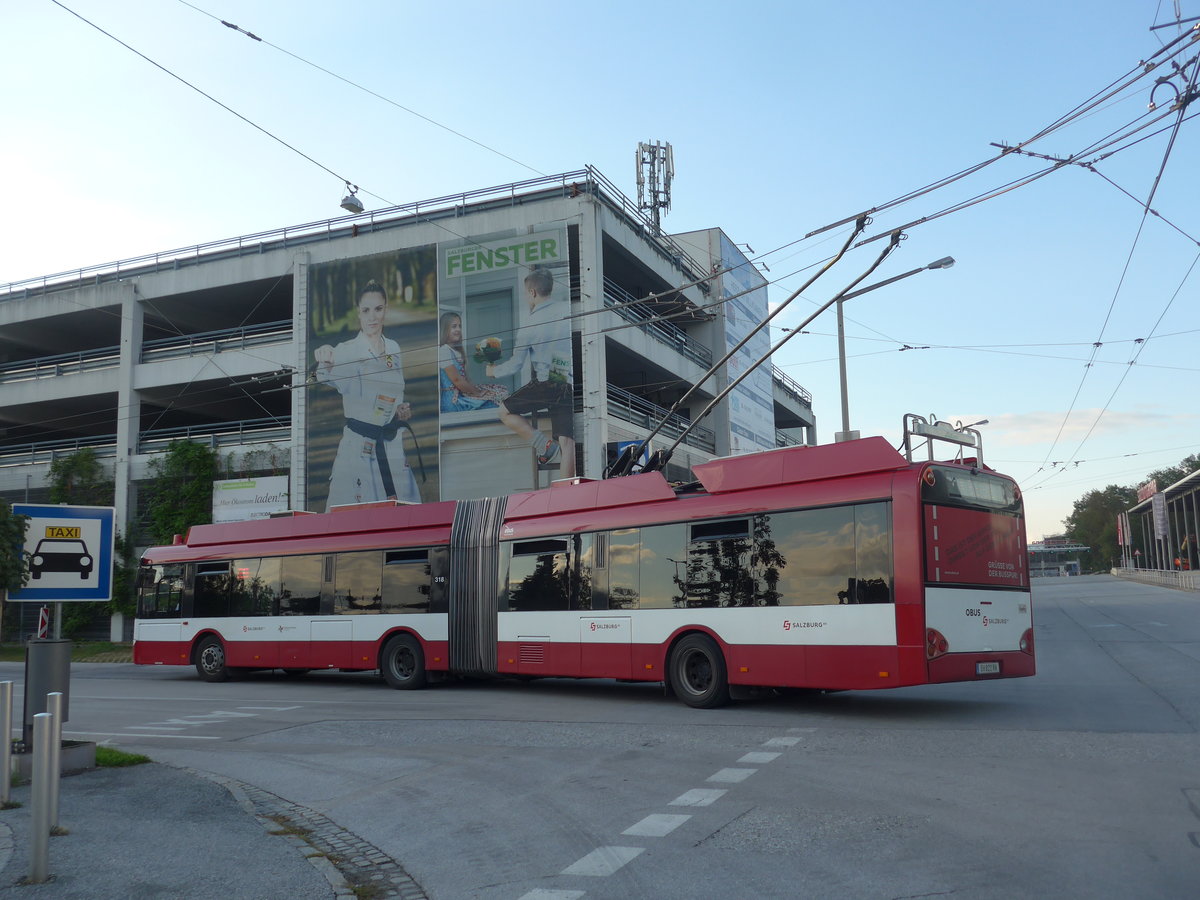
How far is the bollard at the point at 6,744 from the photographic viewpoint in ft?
23.8

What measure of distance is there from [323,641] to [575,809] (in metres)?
12.9

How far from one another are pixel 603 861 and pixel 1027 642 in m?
8.67

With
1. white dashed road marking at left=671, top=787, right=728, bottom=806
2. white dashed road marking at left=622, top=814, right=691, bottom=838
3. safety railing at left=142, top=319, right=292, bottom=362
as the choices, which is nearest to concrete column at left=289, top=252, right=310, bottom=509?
safety railing at left=142, top=319, right=292, bottom=362

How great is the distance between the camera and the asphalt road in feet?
18.7

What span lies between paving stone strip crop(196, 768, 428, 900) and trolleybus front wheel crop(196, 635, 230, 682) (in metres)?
13.6

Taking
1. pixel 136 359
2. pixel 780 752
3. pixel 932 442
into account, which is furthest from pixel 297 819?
pixel 136 359

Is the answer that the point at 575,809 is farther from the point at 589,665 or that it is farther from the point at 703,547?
the point at 589,665

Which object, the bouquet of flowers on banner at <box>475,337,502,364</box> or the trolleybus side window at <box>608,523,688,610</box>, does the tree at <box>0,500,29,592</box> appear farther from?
the bouquet of flowers on banner at <box>475,337,502,364</box>

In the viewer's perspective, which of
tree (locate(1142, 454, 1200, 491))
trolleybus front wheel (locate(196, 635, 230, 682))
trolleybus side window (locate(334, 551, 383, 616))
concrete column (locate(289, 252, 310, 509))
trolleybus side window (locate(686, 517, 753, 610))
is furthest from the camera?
tree (locate(1142, 454, 1200, 491))

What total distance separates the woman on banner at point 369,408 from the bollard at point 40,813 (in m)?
26.2

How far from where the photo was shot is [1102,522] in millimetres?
153125

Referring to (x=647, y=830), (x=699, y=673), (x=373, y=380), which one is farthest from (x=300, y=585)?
(x=647, y=830)

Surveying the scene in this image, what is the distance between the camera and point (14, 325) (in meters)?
43.1

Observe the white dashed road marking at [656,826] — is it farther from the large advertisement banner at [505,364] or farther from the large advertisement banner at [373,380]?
the large advertisement banner at [373,380]
